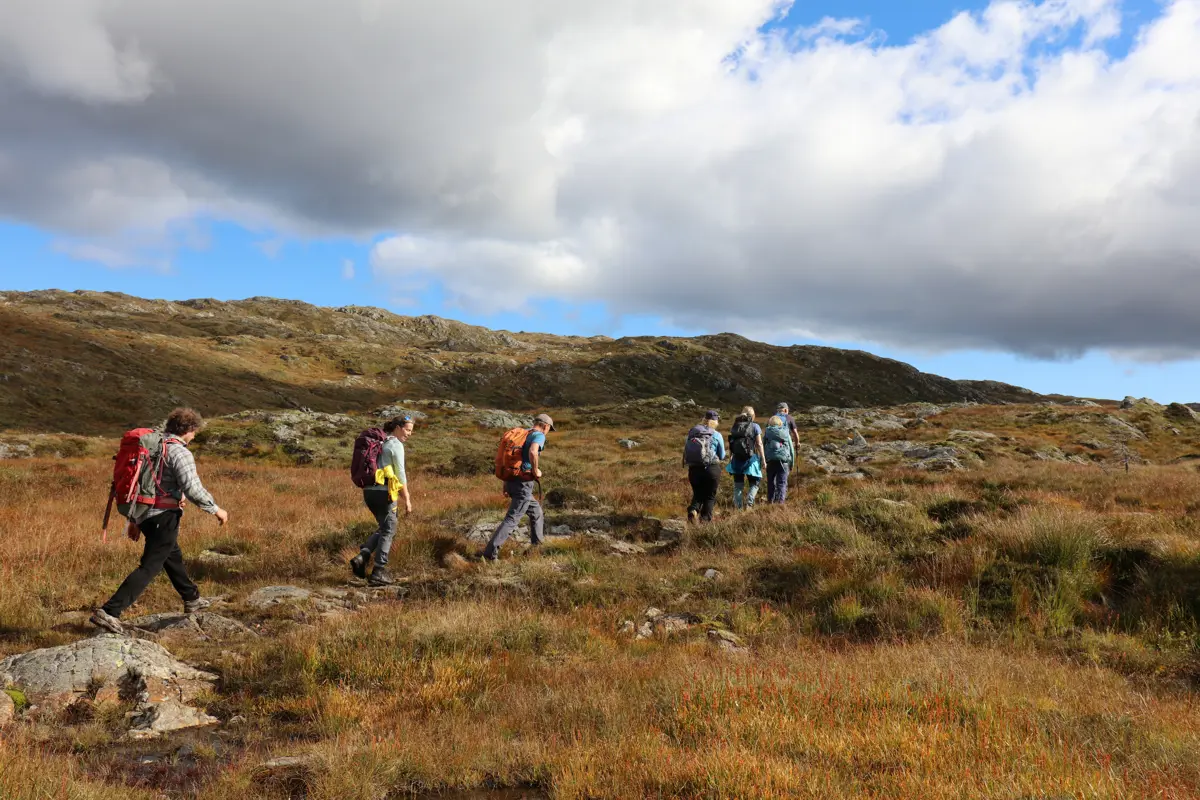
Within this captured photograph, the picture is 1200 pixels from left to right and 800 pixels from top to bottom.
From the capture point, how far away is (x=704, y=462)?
482 inches

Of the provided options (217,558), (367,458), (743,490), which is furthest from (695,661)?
(743,490)

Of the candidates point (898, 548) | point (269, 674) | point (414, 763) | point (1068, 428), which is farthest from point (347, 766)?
point (1068, 428)

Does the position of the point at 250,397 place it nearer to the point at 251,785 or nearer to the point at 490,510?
the point at 490,510

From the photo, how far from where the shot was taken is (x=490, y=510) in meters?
14.8

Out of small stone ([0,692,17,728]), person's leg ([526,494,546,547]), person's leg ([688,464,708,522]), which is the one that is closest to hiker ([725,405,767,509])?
person's leg ([688,464,708,522])

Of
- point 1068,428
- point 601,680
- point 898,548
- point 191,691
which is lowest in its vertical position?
point 191,691

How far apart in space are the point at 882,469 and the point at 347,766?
2220 cm

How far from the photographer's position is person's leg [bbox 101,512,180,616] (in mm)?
6812

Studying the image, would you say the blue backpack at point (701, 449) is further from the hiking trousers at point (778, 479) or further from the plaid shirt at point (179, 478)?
the plaid shirt at point (179, 478)

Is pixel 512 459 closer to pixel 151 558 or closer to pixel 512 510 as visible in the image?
pixel 512 510

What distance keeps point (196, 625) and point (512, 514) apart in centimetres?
448

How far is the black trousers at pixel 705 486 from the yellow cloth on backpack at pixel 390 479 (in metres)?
5.66

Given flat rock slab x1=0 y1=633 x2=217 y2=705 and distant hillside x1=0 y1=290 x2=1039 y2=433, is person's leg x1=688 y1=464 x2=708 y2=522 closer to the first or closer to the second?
flat rock slab x1=0 y1=633 x2=217 y2=705

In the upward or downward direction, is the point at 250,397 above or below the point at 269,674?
above
